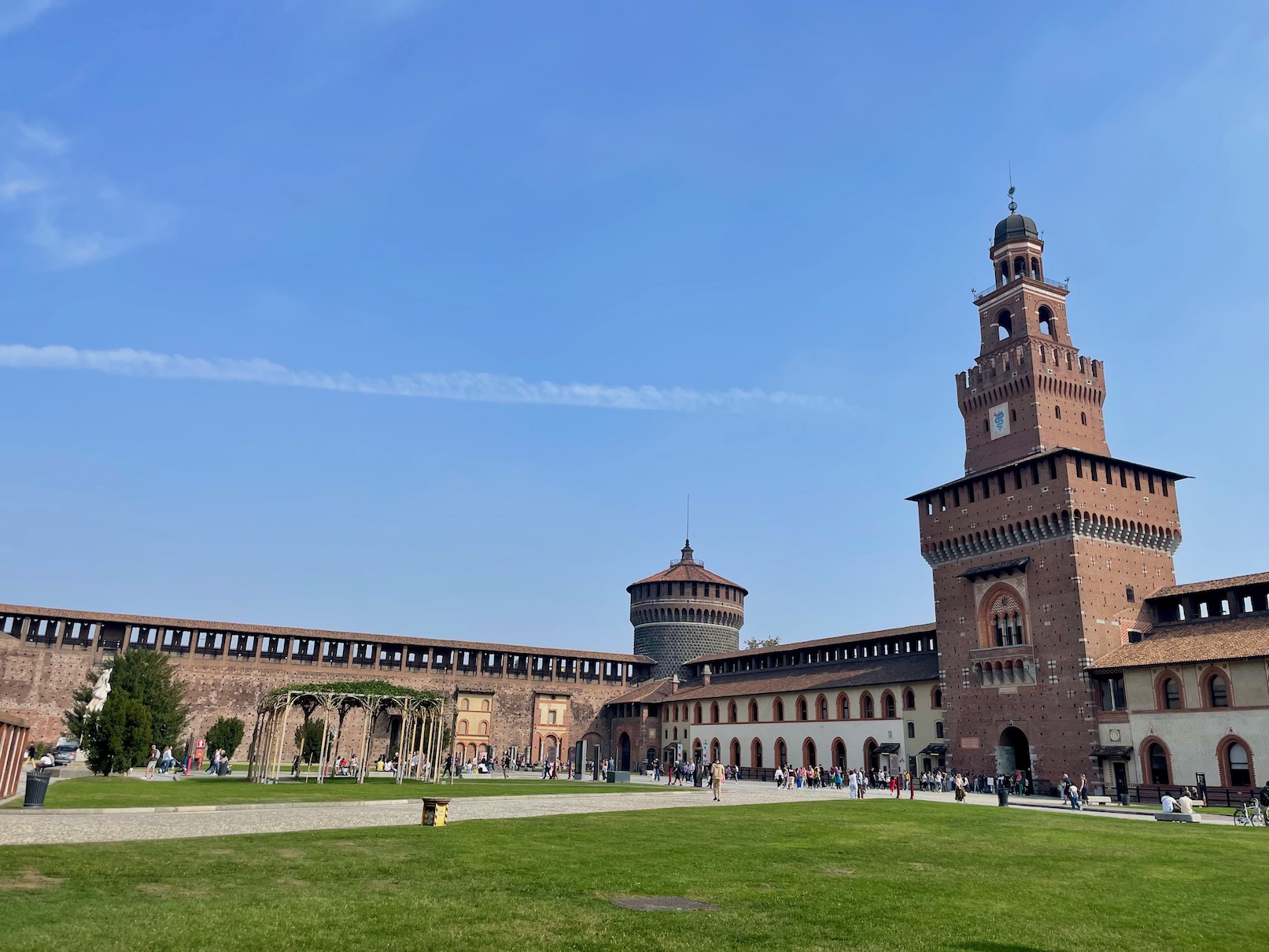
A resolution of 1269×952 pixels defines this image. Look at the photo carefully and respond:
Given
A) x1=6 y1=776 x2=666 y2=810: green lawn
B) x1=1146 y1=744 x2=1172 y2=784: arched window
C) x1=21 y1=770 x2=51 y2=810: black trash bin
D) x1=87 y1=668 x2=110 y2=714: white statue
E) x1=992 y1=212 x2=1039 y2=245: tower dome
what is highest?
x1=992 y1=212 x2=1039 y2=245: tower dome

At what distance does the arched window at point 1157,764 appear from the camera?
37250 mm

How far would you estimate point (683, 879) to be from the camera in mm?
12930

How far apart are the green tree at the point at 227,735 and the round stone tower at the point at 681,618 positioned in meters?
34.4

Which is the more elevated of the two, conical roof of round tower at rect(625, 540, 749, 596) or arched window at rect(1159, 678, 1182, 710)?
conical roof of round tower at rect(625, 540, 749, 596)

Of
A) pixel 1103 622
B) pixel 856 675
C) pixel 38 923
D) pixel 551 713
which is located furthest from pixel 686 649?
pixel 38 923

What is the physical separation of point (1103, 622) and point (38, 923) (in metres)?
42.5

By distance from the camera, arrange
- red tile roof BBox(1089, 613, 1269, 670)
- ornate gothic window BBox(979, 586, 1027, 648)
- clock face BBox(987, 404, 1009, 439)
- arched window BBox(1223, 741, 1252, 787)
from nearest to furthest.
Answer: arched window BBox(1223, 741, 1252, 787) → red tile roof BBox(1089, 613, 1269, 670) → ornate gothic window BBox(979, 586, 1027, 648) → clock face BBox(987, 404, 1009, 439)

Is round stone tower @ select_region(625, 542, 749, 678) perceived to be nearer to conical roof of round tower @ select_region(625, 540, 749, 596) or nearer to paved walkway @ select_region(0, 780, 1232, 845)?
conical roof of round tower @ select_region(625, 540, 749, 596)

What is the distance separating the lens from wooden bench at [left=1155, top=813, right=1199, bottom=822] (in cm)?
2622

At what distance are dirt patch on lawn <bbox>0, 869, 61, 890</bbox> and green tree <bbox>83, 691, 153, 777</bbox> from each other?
29.2 metres

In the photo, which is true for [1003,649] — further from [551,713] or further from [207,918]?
[207,918]

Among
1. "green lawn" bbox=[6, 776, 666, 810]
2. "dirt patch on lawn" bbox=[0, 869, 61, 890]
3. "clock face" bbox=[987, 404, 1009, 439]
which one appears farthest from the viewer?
"clock face" bbox=[987, 404, 1009, 439]

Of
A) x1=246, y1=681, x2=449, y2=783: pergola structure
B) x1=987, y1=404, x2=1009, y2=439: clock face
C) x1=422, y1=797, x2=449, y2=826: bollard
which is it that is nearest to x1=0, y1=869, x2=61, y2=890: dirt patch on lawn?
x1=422, y1=797, x2=449, y2=826: bollard

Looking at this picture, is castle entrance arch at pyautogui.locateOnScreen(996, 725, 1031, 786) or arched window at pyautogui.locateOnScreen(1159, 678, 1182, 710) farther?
castle entrance arch at pyautogui.locateOnScreen(996, 725, 1031, 786)
